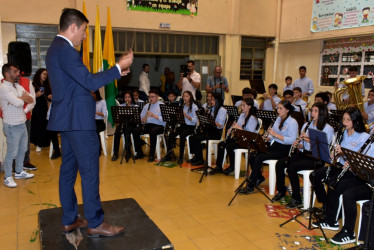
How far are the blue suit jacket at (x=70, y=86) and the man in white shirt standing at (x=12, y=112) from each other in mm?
2523

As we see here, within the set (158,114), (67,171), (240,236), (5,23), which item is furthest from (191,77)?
(67,171)

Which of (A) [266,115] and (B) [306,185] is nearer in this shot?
(B) [306,185]

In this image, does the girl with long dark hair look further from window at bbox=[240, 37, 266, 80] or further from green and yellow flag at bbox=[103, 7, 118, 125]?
window at bbox=[240, 37, 266, 80]

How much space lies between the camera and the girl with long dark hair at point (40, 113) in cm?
663

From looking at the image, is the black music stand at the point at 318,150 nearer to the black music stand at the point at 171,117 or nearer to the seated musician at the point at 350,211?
the seated musician at the point at 350,211

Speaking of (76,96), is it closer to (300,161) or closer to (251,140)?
(251,140)

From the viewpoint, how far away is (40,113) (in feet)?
22.6

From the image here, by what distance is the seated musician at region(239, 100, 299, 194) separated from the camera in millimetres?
4781

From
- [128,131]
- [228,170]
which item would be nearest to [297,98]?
[228,170]

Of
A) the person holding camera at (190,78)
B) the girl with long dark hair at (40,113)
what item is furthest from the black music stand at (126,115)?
the person holding camera at (190,78)

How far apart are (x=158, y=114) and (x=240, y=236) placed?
3.62 metres

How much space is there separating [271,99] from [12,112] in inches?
210

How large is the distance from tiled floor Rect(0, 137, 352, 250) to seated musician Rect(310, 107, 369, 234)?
0.23m

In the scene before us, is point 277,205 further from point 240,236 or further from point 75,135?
point 75,135
